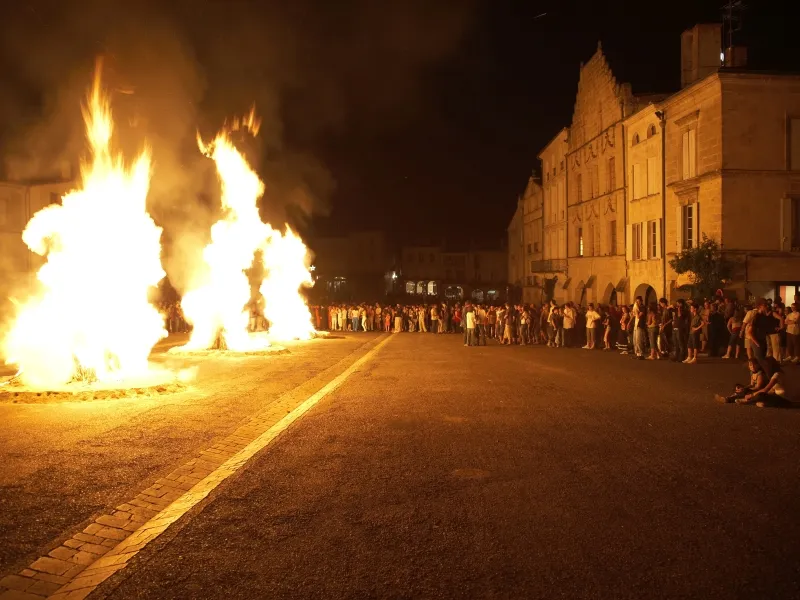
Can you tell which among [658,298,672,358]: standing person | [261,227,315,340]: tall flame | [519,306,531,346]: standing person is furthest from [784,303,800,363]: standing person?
[261,227,315,340]: tall flame

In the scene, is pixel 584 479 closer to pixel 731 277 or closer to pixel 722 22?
pixel 731 277

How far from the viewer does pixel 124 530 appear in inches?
221

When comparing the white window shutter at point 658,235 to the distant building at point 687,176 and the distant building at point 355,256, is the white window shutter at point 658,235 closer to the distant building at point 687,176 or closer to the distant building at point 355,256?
the distant building at point 687,176

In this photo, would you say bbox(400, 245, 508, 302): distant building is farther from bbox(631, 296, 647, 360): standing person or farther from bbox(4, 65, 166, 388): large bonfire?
bbox(4, 65, 166, 388): large bonfire

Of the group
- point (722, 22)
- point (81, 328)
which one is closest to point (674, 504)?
point (81, 328)

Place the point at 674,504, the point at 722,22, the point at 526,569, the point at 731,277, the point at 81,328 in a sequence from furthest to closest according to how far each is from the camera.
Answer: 1. the point at 722,22
2. the point at 731,277
3. the point at 81,328
4. the point at 674,504
5. the point at 526,569

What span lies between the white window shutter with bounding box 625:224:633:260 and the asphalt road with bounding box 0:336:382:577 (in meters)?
25.1

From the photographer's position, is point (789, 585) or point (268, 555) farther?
point (268, 555)

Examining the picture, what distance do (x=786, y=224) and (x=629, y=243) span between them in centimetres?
987

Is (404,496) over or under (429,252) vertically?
under

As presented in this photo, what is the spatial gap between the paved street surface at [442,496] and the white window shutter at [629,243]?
25.4 meters

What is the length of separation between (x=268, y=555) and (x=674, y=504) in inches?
140

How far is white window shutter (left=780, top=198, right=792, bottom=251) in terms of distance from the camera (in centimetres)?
2684

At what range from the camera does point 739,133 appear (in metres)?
26.9
